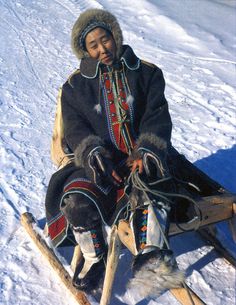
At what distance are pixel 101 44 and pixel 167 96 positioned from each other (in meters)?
2.41

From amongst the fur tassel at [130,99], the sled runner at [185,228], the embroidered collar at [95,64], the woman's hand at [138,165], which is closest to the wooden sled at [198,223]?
the sled runner at [185,228]

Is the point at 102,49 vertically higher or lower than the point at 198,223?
higher

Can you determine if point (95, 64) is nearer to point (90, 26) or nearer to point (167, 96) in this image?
point (90, 26)

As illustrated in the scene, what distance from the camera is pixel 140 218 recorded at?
250 cm

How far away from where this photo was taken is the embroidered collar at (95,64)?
288cm

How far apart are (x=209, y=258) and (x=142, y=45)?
404 centimetres

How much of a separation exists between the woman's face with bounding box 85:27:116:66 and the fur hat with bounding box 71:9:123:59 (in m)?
0.02

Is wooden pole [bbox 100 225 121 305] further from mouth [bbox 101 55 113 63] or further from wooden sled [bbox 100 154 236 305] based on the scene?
mouth [bbox 101 55 113 63]

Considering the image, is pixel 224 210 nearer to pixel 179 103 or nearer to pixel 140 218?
pixel 140 218

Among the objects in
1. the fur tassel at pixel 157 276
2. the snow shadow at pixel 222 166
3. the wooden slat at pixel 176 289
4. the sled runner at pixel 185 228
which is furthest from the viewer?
the snow shadow at pixel 222 166

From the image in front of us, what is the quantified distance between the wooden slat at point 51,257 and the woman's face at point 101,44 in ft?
3.57

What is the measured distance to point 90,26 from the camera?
2.84 meters

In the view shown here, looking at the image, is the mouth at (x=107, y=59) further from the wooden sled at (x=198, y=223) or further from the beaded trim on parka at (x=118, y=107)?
the wooden sled at (x=198, y=223)

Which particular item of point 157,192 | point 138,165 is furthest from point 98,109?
point 157,192
